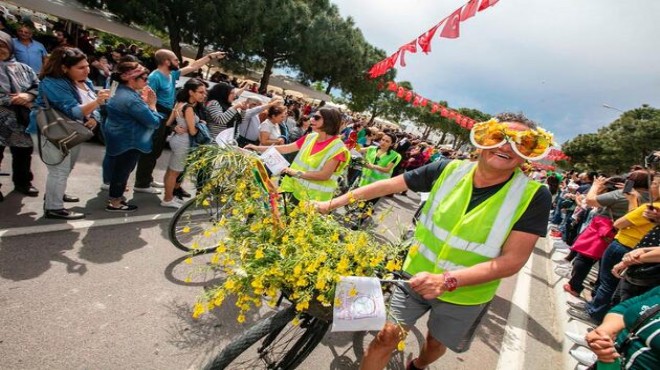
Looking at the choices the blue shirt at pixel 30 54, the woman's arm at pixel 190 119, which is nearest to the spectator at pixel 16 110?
the woman's arm at pixel 190 119

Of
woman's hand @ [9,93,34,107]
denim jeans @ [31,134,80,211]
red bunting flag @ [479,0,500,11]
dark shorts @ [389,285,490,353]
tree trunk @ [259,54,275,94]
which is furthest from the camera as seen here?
tree trunk @ [259,54,275,94]

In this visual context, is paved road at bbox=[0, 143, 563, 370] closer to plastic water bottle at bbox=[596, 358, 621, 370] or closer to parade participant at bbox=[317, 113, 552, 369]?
parade participant at bbox=[317, 113, 552, 369]

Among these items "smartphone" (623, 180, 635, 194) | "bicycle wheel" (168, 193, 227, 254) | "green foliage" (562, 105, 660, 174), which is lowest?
"bicycle wheel" (168, 193, 227, 254)

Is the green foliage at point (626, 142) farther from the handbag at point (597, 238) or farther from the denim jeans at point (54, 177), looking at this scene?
the denim jeans at point (54, 177)

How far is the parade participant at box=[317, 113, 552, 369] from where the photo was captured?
6.80 feet

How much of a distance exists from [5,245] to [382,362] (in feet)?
11.7

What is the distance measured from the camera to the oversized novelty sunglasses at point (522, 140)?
2.06 metres

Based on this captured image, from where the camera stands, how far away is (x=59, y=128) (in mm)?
3773

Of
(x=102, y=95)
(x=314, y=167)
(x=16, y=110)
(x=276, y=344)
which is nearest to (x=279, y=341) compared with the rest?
(x=276, y=344)

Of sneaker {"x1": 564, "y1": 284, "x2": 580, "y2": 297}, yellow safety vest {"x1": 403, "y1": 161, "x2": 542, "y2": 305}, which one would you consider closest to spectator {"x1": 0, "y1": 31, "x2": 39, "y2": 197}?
yellow safety vest {"x1": 403, "y1": 161, "x2": 542, "y2": 305}

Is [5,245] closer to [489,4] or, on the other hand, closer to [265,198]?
[265,198]

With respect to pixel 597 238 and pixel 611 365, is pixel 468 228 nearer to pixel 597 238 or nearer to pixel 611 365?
pixel 611 365

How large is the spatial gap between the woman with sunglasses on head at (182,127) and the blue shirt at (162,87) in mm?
367

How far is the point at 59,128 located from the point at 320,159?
9.18 feet
